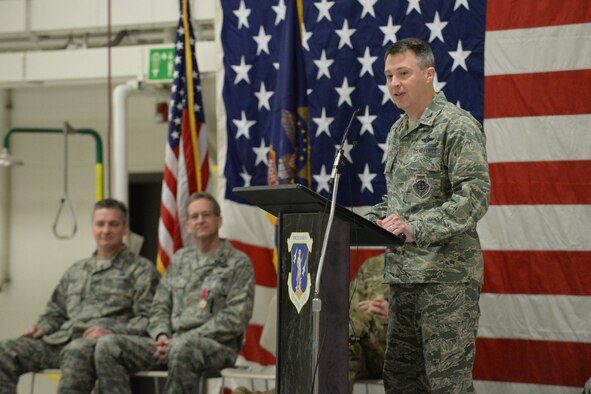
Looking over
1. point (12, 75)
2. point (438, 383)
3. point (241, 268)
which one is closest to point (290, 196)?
point (438, 383)

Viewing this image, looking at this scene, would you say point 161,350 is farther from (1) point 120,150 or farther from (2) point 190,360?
(1) point 120,150

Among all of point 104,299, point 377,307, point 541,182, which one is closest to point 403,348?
point 377,307

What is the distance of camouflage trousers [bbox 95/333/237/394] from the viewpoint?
4051mm

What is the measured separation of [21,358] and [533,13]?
10.5 feet

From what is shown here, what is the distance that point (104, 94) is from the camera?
7.63 metres

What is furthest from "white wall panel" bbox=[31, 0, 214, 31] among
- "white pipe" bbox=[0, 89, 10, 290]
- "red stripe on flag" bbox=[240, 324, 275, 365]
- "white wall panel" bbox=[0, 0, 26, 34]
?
"red stripe on flag" bbox=[240, 324, 275, 365]

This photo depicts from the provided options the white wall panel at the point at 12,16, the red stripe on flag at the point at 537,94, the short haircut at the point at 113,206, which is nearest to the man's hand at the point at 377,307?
the red stripe on flag at the point at 537,94

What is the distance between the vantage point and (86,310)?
181 inches

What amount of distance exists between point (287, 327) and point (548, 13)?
2678 mm

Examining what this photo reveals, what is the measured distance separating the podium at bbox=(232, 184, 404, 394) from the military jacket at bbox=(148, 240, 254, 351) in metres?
1.78

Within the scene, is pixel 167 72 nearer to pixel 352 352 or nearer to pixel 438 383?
pixel 352 352

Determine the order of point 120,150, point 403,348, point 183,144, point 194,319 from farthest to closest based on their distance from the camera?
point 120,150, point 183,144, point 194,319, point 403,348

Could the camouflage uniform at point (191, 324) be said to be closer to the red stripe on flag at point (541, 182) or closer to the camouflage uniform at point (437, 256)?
the red stripe on flag at point (541, 182)

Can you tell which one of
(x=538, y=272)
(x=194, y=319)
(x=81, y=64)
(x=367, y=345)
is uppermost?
(x=81, y=64)
